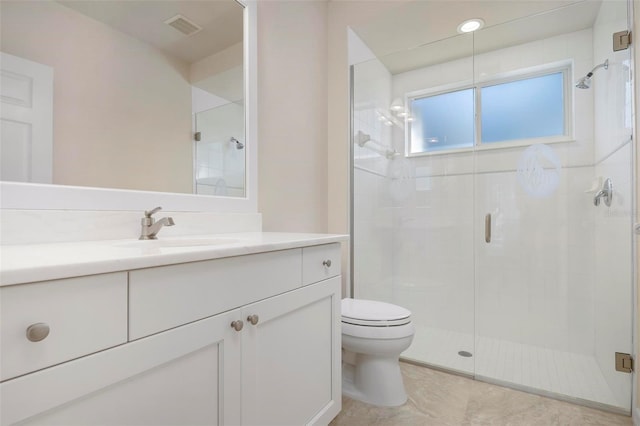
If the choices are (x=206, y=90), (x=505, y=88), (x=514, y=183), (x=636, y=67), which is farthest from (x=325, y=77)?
(x=636, y=67)

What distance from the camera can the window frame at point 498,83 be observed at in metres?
2.03

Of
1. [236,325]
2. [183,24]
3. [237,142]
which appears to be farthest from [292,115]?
[236,325]

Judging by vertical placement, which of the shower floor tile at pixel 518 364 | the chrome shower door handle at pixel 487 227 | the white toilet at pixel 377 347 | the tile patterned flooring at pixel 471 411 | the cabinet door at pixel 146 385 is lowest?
the tile patterned flooring at pixel 471 411

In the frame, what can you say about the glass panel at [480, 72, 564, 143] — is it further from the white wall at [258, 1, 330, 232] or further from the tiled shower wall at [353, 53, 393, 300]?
the white wall at [258, 1, 330, 232]

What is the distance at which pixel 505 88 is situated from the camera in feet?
7.40

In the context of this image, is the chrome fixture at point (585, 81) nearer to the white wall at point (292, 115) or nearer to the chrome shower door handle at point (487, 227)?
the chrome shower door handle at point (487, 227)

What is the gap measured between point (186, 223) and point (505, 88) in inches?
89.1

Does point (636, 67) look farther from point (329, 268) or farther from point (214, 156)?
point (214, 156)

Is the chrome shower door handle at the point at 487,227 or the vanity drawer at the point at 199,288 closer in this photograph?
the vanity drawer at the point at 199,288

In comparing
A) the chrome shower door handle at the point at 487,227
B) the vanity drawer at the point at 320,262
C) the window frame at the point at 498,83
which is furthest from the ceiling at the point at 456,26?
the vanity drawer at the point at 320,262

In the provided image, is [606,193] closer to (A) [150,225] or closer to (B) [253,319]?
(B) [253,319]

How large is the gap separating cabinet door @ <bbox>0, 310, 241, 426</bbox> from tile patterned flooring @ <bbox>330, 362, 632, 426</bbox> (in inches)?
35.8

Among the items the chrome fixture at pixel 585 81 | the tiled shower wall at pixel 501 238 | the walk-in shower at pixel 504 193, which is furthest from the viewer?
the tiled shower wall at pixel 501 238

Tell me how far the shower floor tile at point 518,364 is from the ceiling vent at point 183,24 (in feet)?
7.21
